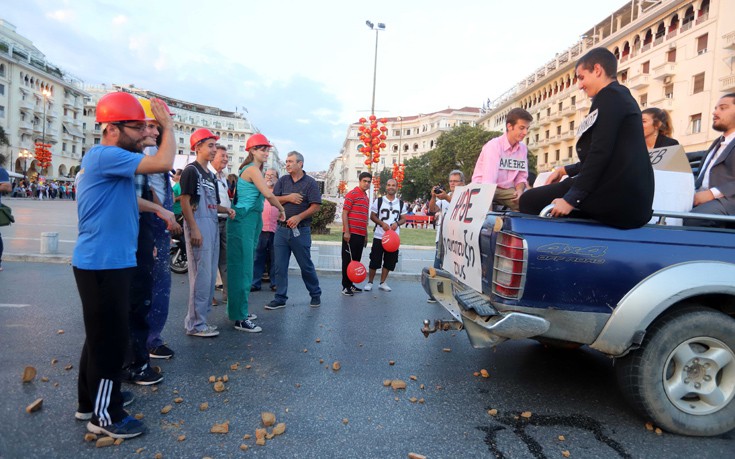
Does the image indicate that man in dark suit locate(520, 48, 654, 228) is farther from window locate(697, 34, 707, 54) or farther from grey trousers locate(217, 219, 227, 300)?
window locate(697, 34, 707, 54)

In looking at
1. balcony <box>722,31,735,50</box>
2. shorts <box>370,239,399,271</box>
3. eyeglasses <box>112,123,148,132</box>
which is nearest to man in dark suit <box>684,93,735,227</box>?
eyeglasses <box>112,123,148,132</box>

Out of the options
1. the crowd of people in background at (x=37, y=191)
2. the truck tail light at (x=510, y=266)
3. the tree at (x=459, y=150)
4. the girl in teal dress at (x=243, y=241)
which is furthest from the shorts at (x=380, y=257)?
the crowd of people in background at (x=37, y=191)

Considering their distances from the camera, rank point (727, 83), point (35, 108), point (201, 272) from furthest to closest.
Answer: point (35, 108) < point (727, 83) < point (201, 272)

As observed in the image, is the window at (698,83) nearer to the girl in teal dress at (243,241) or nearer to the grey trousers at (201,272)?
the girl in teal dress at (243,241)

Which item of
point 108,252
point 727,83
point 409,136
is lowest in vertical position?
point 108,252

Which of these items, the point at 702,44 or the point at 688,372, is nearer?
the point at 688,372

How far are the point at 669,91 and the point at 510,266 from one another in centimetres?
4195

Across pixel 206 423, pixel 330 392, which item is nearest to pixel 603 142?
pixel 330 392

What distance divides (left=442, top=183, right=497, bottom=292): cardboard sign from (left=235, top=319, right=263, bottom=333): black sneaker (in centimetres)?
219

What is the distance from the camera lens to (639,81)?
3762cm

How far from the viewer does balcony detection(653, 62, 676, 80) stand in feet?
113

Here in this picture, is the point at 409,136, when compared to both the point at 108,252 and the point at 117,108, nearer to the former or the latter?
the point at 117,108

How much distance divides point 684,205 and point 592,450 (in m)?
2.08

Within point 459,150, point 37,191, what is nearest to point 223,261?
point 459,150
